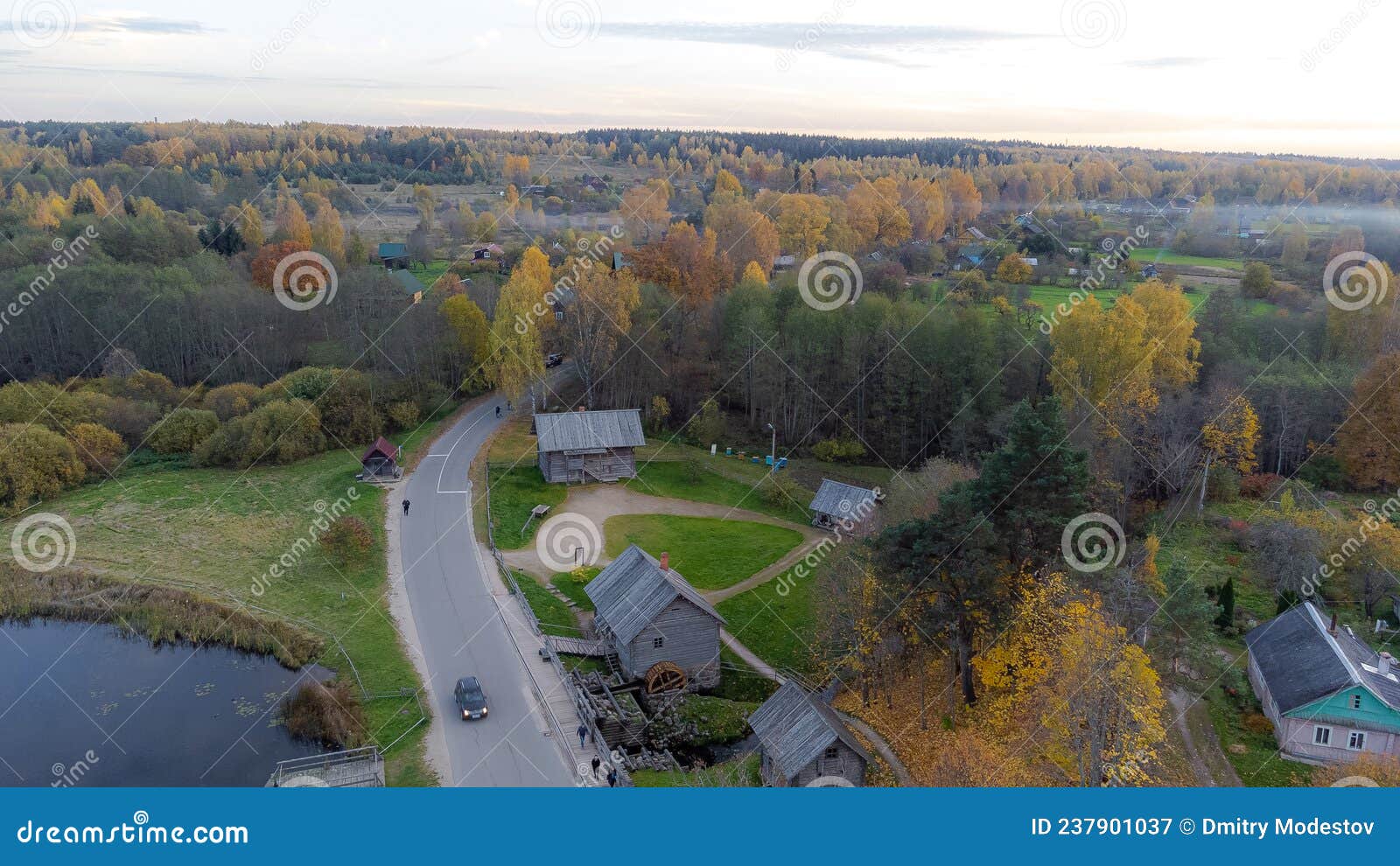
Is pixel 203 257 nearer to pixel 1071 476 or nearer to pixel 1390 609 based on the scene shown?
pixel 1071 476

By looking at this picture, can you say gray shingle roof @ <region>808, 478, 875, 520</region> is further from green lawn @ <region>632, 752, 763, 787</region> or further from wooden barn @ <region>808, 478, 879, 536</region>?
green lawn @ <region>632, 752, 763, 787</region>

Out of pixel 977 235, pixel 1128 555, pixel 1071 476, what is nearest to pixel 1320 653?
pixel 1128 555

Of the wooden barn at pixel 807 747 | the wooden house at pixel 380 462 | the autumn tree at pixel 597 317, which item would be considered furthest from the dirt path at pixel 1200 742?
the wooden house at pixel 380 462

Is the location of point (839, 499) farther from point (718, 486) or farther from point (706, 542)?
point (718, 486)

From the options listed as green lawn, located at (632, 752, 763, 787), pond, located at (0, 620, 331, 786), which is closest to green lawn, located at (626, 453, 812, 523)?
green lawn, located at (632, 752, 763, 787)

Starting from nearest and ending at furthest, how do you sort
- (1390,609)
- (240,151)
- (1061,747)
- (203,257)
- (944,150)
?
1. (1061,747)
2. (1390,609)
3. (203,257)
4. (240,151)
5. (944,150)

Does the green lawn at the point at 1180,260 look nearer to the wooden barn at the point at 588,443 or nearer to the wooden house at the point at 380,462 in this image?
the wooden barn at the point at 588,443

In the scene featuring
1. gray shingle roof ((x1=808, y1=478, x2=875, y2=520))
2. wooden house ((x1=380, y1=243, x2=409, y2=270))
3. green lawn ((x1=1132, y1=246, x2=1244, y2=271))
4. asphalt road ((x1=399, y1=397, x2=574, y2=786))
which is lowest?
asphalt road ((x1=399, y1=397, x2=574, y2=786))
